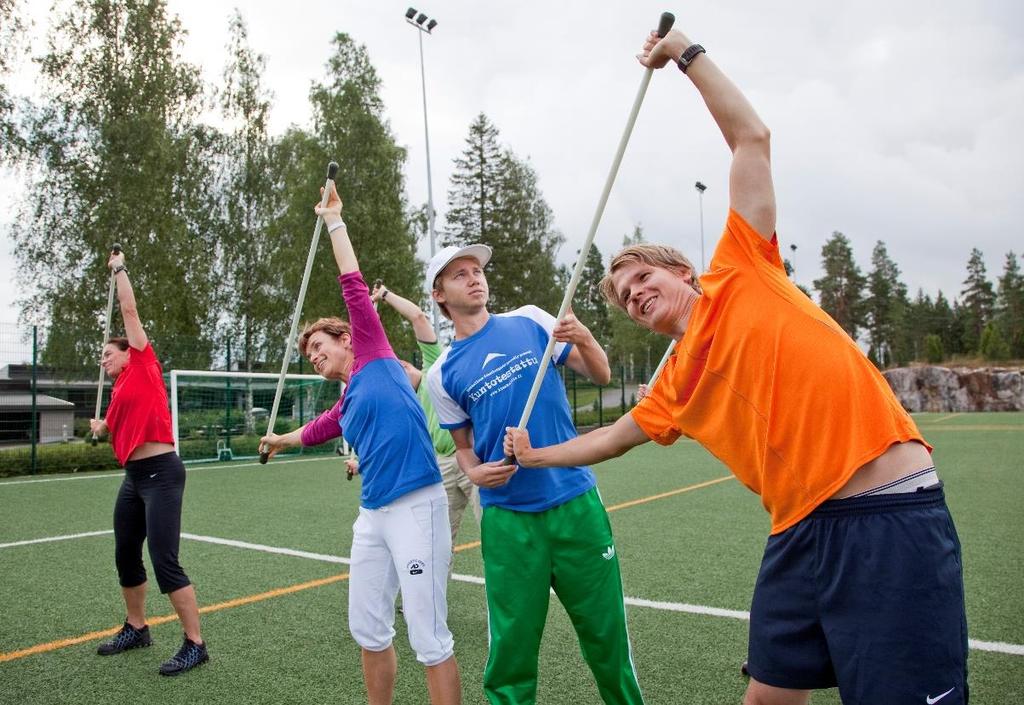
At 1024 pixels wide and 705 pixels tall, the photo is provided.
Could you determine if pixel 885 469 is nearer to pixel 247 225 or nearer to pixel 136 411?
pixel 136 411

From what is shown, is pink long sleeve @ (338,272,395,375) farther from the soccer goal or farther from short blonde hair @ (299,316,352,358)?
the soccer goal

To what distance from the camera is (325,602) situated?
568cm

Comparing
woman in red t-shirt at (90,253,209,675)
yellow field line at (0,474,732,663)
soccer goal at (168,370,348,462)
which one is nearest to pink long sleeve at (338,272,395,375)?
woman in red t-shirt at (90,253,209,675)

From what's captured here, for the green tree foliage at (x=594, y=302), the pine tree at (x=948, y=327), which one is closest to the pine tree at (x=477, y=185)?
the green tree foliage at (x=594, y=302)

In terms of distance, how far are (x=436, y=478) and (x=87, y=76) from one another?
86.5 feet

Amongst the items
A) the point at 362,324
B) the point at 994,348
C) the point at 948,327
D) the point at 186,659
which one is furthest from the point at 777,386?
the point at 948,327

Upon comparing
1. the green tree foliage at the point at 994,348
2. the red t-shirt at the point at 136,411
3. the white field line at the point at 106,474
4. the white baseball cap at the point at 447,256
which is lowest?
the white field line at the point at 106,474

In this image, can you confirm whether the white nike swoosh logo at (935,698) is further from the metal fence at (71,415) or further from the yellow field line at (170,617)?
the metal fence at (71,415)

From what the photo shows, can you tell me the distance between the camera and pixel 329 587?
20.0 ft

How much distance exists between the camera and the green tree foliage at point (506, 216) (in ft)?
156

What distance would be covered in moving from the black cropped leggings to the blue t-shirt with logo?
7.05 ft

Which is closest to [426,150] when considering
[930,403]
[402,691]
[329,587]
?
[329,587]

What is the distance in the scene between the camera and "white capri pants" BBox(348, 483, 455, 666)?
3.16 metres

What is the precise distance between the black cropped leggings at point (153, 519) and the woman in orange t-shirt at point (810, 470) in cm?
352
